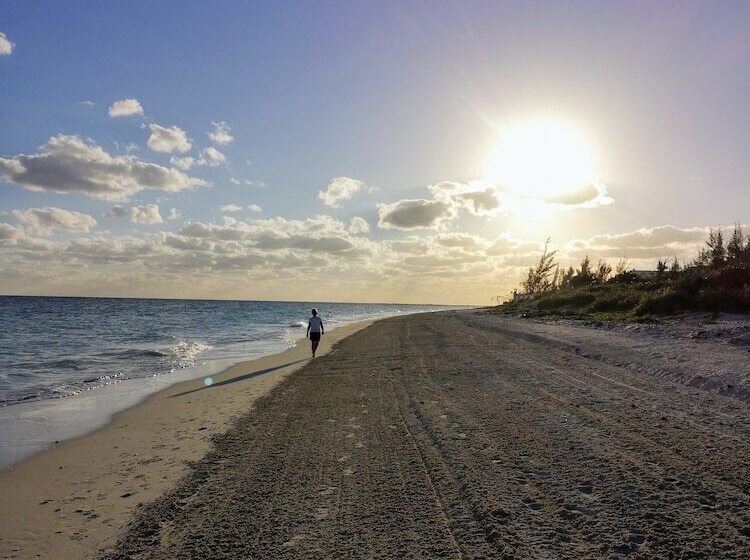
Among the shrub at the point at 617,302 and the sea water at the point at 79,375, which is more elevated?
the shrub at the point at 617,302

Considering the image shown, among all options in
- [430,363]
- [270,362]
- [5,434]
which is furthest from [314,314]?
[5,434]

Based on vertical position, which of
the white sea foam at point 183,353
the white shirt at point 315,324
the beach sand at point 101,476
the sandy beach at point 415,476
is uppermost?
the white shirt at point 315,324

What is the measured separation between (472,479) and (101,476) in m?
4.72

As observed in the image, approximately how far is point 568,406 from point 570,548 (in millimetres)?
5295

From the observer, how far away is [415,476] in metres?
5.68

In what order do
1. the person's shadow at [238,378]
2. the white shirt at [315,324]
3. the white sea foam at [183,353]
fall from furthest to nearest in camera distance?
the white shirt at [315,324] → the white sea foam at [183,353] → the person's shadow at [238,378]

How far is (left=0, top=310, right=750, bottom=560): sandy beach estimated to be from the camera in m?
4.23

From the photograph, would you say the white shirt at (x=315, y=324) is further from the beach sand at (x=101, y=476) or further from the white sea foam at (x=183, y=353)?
the beach sand at (x=101, y=476)

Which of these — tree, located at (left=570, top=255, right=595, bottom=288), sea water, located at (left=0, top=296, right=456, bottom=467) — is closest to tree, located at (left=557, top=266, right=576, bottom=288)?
tree, located at (left=570, top=255, right=595, bottom=288)

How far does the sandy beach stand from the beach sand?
0.03m

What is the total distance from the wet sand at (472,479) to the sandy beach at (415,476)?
3 cm

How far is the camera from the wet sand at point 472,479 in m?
4.16

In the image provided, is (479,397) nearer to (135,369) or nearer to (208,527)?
(208,527)

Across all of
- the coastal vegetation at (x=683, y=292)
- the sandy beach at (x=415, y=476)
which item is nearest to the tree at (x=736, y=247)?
the coastal vegetation at (x=683, y=292)
